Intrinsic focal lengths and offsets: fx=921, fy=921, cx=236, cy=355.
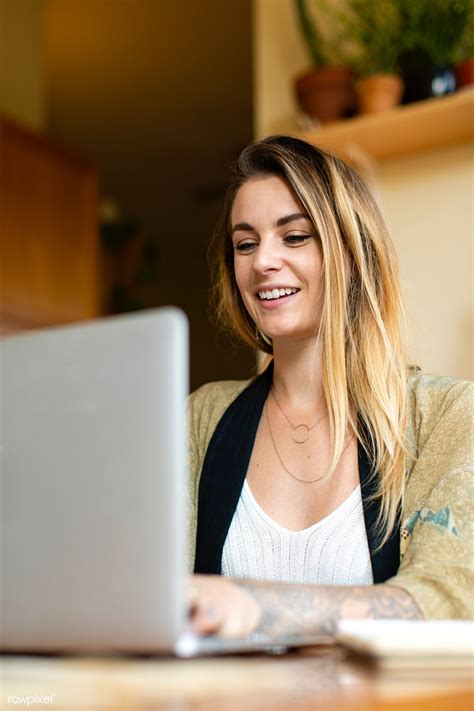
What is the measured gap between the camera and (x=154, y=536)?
678 mm

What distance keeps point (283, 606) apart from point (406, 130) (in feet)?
6.17

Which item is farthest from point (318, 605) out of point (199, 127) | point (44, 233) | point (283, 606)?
point (199, 127)

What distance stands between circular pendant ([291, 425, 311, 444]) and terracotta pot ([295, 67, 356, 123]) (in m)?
1.27

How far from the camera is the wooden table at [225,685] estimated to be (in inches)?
22.2

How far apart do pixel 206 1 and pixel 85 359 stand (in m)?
3.85

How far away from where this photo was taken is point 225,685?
621mm

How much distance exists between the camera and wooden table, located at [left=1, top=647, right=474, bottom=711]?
1.85ft

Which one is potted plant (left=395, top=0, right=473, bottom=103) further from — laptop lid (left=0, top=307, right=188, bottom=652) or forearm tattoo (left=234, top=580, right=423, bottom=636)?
laptop lid (left=0, top=307, right=188, bottom=652)

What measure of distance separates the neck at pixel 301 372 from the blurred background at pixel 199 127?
0.30m

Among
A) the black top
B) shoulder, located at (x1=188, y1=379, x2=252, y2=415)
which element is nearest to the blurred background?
shoulder, located at (x1=188, y1=379, x2=252, y2=415)

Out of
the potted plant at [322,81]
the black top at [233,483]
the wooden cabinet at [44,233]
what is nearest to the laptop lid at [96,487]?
the black top at [233,483]

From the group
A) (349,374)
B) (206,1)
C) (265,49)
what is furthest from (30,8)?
(349,374)

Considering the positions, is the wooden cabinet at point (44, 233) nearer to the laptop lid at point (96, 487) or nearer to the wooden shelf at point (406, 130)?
the wooden shelf at point (406, 130)

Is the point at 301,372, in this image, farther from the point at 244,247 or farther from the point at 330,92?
the point at 330,92
